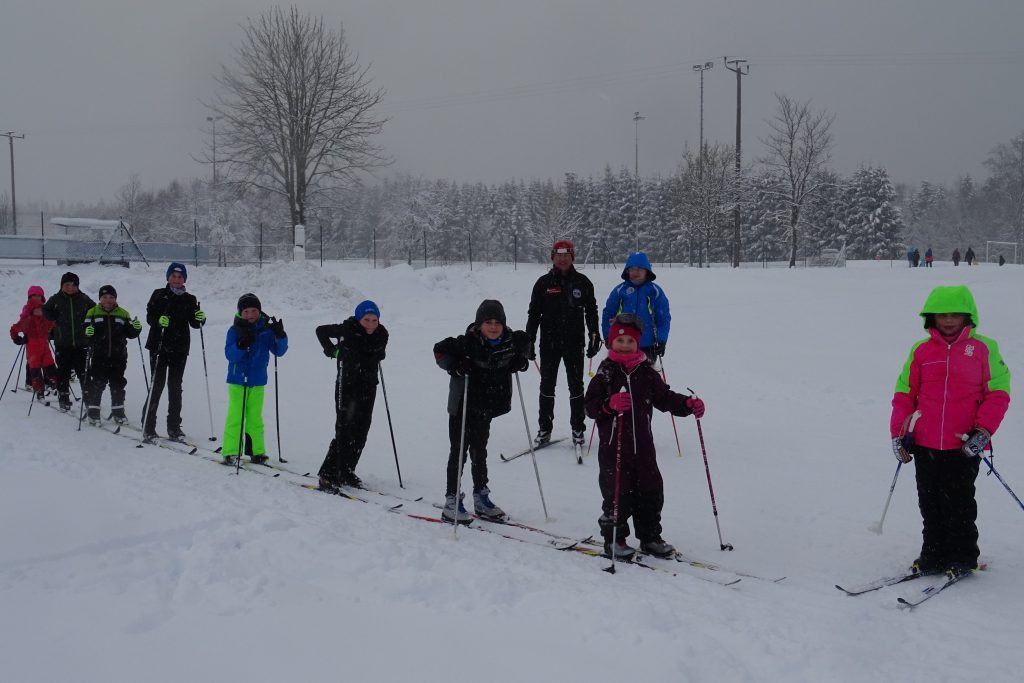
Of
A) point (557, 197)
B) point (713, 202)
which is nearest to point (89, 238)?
point (713, 202)

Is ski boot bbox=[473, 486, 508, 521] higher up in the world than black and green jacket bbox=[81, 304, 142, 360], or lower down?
lower down

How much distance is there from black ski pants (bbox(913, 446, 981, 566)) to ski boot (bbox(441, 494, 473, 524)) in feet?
10.5

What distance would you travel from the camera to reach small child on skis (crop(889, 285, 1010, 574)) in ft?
14.0

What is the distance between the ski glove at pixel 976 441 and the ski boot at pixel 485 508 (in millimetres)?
3271

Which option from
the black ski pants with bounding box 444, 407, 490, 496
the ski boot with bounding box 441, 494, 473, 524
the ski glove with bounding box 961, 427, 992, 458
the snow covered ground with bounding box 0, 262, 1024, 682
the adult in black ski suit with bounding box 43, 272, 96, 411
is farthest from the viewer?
the adult in black ski suit with bounding box 43, 272, 96, 411

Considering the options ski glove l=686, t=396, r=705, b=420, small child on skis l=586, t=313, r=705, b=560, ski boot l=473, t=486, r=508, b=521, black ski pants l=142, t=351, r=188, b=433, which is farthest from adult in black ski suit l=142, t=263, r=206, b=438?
ski glove l=686, t=396, r=705, b=420

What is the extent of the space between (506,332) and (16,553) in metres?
3.67

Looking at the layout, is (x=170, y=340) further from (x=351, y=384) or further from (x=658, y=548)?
(x=658, y=548)

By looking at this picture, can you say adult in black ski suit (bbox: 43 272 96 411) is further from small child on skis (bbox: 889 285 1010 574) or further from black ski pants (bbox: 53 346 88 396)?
small child on skis (bbox: 889 285 1010 574)

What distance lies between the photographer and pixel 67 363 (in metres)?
10.5

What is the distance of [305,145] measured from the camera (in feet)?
105

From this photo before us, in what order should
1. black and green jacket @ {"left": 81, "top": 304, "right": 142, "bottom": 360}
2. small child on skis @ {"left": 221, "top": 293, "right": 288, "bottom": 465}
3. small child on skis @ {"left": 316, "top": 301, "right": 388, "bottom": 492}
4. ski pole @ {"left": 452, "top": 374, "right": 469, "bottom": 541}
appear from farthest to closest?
1. black and green jacket @ {"left": 81, "top": 304, "right": 142, "bottom": 360}
2. small child on skis @ {"left": 221, "top": 293, "right": 288, "bottom": 465}
3. small child on skis @ {"left": 316, "top": 301, "right": 388, "bottom": 492}
4. ski pole @ {"left": 452, "top": 374, "right": 469, "bottom": 541}

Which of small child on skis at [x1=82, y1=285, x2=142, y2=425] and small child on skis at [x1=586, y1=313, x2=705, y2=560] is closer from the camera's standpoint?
small child on skis at [x1=586, y1=313, x2=705, y2=560]

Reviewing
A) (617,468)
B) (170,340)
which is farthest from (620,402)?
(170,340)
